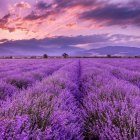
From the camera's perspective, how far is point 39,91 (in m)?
5.25

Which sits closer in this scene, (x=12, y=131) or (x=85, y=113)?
(x=12, y=131)

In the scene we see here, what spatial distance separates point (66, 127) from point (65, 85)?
372 centimetres

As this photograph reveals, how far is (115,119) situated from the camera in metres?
3.66

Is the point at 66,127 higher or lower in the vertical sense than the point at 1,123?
lower

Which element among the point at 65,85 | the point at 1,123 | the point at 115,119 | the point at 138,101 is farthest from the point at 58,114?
the point at 65,85

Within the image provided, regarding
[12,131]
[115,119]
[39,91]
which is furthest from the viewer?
[39,91]

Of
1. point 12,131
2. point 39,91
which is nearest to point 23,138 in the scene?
point 12,131

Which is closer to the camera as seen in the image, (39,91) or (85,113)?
(85,113)

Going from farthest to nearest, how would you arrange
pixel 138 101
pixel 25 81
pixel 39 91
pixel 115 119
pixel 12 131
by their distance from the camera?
pixel 25 81 < pixel 39 91 < pixel 138 101 < pixel 115 119 < pixel 12 131

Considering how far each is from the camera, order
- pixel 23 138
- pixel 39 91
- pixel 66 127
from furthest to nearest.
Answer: pixel 39 91 → pixel 66 127 → pixel 23 138

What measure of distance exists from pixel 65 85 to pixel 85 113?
2547mm

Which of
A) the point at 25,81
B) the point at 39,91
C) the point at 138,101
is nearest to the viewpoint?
the point at 138,101

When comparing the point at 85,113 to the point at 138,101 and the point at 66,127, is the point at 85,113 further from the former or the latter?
the point at 66,127

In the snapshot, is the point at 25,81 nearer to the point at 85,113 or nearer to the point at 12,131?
the point at 85,113
